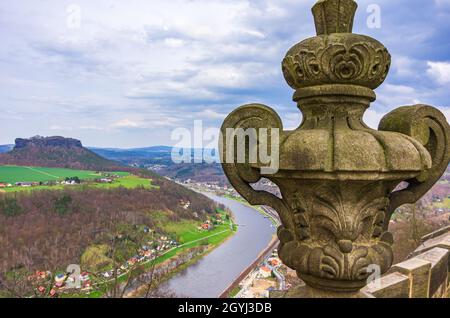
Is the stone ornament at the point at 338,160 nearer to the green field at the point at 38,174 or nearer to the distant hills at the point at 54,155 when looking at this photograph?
the green field at the point at 38,174

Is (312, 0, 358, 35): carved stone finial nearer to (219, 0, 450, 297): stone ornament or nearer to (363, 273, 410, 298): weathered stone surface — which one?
(219, 0, 450, 297): stone ornament

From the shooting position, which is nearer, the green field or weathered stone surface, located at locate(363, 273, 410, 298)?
weathered stone surface, located at locate(363, 273, 410, 298)

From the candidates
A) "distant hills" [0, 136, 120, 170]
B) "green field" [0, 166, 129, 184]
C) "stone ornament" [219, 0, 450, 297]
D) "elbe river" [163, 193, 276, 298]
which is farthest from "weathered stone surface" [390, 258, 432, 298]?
"distant hills" [0, 136, 120, 170]

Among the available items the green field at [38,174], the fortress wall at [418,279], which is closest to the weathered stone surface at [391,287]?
the fortress wall at [418,279]

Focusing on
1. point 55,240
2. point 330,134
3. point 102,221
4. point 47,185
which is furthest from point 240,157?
point 47,185

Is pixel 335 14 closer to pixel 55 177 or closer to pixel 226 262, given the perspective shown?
pixel 226 262
